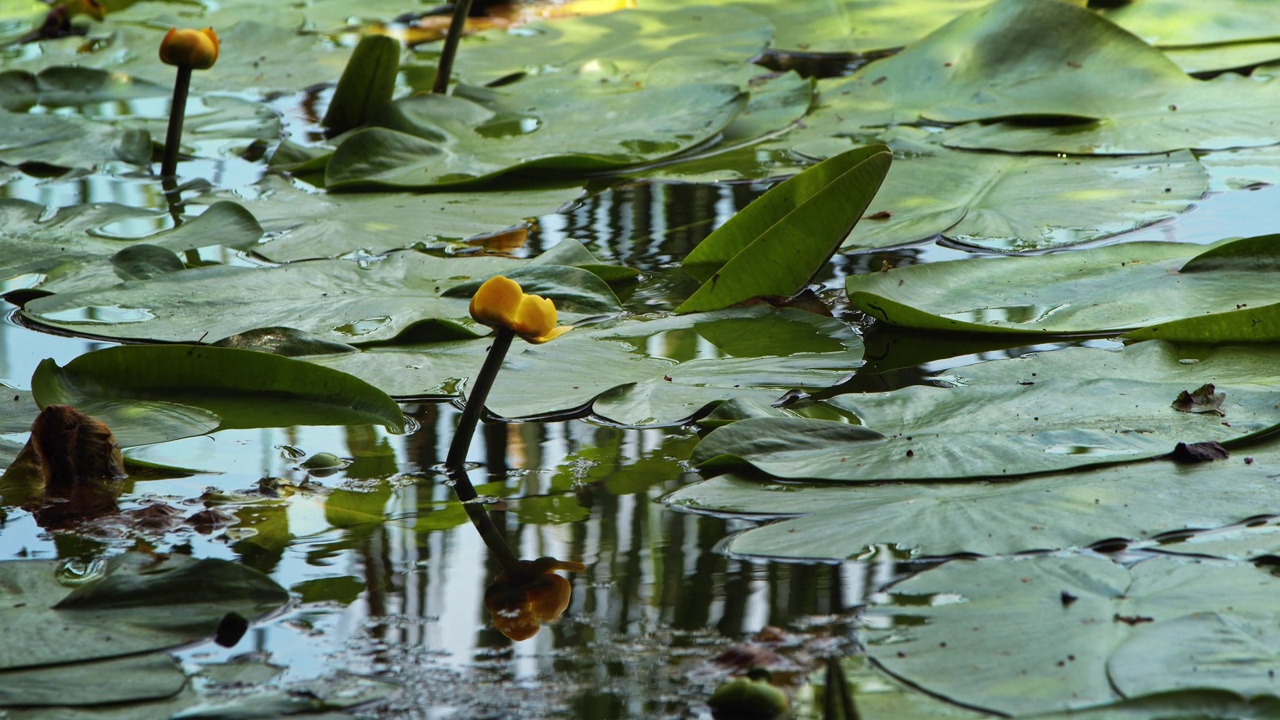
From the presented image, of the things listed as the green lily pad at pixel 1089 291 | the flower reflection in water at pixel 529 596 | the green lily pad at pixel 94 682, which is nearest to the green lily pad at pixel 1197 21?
the green lily pad at pixel 1089 291

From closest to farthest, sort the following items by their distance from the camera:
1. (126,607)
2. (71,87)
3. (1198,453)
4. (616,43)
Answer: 1. (126,607)
2. (1198,453)
3. (71,87)
4. (616,43)

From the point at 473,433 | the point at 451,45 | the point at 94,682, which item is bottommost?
the point at 94,682

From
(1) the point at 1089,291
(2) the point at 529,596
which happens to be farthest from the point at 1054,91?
(2) the point at 529,596

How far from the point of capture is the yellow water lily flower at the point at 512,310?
50.4 inches

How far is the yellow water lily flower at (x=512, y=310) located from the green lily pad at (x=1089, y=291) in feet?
1.73

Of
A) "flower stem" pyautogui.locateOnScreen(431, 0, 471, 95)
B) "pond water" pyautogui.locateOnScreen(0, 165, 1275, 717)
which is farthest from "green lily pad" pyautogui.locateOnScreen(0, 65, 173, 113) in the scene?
"pond water" pyautogui.locateOnScreen(0, 165, 1275, 717)

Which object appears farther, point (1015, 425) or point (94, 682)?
point (1015, 425)

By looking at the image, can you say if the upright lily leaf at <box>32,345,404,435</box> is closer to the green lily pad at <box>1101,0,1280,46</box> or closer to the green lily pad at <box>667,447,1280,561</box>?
the green lily pad at <box>667,447,1280,561</box>

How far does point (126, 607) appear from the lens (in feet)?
3.55

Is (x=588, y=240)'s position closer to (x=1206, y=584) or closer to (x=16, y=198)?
(x=16, y=198)

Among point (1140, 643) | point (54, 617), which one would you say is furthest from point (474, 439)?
point (1140, 643)

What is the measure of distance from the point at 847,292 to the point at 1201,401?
485 mm

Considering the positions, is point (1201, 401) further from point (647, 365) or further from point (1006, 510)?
point (647, 365)

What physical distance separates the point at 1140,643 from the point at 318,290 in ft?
4.24
